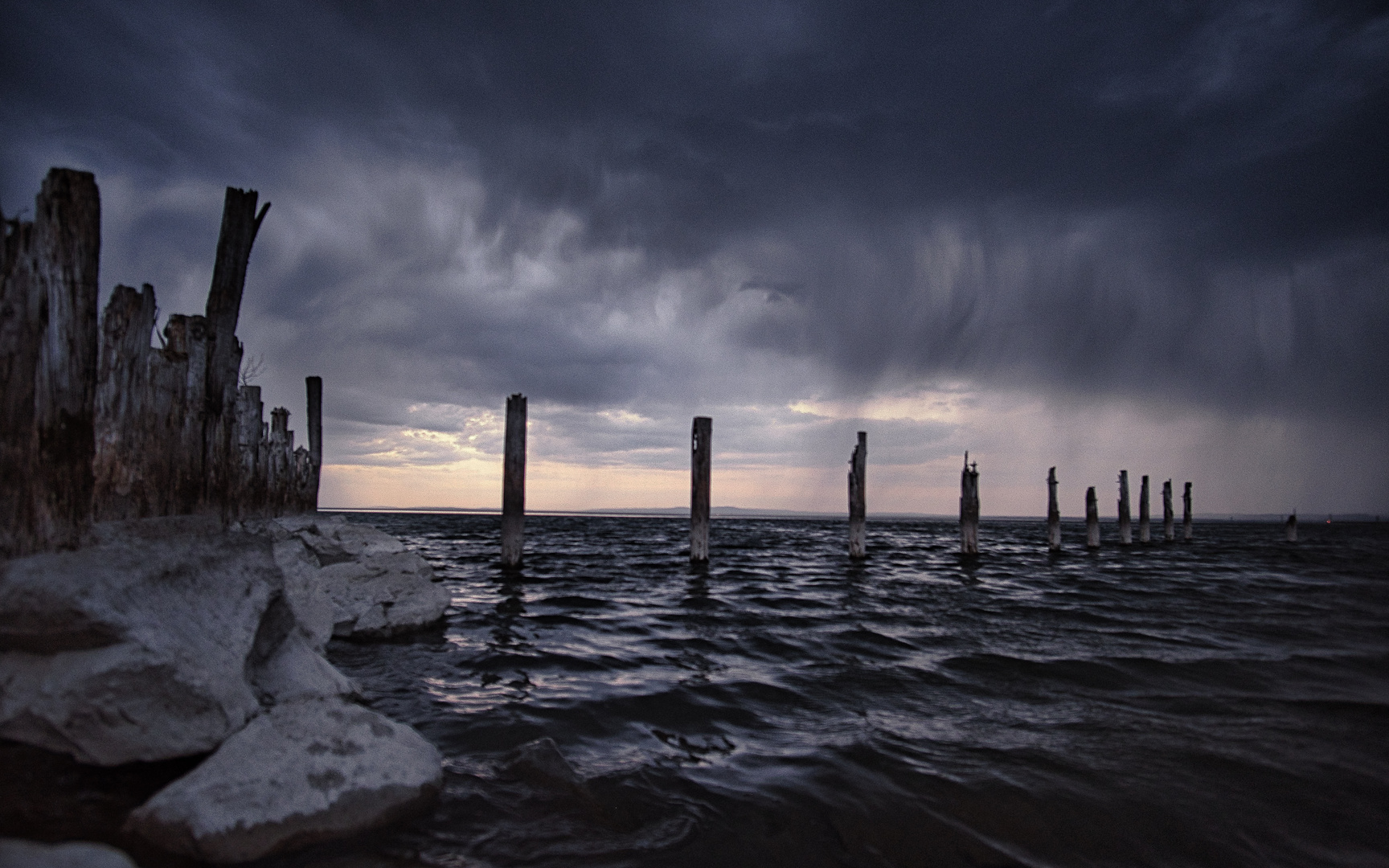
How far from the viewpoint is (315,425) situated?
19.8 metres

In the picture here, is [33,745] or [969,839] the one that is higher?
[33,745]

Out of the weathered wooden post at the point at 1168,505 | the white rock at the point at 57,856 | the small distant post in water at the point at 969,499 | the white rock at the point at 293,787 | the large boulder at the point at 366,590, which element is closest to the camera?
the white rock at the point at 57,856

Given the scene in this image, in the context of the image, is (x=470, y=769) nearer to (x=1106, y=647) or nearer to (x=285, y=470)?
(x=1106, y=647)

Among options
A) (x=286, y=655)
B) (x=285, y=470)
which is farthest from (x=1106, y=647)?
(x=285, y=470)

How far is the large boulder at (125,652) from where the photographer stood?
2.95 metres

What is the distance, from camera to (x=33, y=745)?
299cm

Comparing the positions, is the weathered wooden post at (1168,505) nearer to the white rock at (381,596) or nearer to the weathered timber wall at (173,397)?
the white rock at (381,596)

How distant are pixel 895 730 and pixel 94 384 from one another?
6210 millimetres

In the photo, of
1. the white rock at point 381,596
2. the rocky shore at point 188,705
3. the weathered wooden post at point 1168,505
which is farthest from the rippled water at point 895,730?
the weathered wooden post at point 1168,505

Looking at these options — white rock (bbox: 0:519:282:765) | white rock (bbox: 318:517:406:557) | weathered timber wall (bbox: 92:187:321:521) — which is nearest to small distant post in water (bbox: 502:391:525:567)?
white rock (bbox: 318:517:406:557)

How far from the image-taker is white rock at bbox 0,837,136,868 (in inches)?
76.0

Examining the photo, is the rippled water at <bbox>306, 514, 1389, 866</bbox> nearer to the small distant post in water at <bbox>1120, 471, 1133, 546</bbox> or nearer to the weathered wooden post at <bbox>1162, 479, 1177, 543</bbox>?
the small distant post in water at <bbox>1120, 471, 1133, 546</bbox>

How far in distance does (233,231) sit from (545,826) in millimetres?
6150

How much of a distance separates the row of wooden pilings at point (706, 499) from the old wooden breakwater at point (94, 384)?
764cm
